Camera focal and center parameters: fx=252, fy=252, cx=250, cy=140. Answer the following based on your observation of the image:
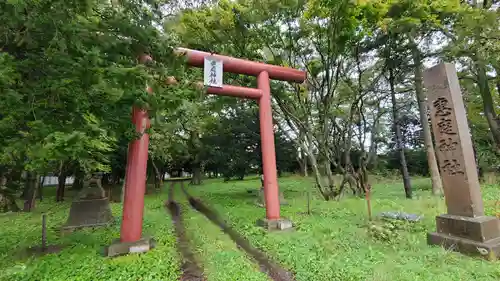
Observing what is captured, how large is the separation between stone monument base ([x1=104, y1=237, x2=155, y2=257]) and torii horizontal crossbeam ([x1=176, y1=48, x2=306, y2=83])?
13.9ft

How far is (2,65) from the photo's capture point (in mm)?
3004

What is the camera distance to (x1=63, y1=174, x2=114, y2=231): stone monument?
730 centimetres

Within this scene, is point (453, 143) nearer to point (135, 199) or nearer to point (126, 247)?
point (135, 199)

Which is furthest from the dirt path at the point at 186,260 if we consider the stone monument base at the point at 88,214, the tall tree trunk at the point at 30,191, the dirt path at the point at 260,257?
the tall tree trunk at the point at 30,191

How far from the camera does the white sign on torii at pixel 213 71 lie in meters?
6.29

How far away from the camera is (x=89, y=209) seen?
7.55 m

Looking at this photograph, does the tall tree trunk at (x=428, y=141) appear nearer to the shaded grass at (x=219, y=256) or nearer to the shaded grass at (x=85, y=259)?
the shaded grass at (x=219, y=256)

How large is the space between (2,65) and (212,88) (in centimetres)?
395

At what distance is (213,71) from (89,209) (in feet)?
18.3

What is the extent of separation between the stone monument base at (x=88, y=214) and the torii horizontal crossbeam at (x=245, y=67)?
524 centimetres

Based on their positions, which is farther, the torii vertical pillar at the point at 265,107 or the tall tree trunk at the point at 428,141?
the tall tree trunk at the point at 428,141

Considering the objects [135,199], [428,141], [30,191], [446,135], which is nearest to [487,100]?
[428,141]

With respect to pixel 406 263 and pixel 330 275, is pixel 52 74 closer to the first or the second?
pixel 330 275

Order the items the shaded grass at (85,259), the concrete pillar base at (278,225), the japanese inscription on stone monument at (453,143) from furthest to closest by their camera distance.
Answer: the concrete pillar base at (278,225) < the japanese inscription on stone monument at (453,143) < the shaded grass at (85,259)
